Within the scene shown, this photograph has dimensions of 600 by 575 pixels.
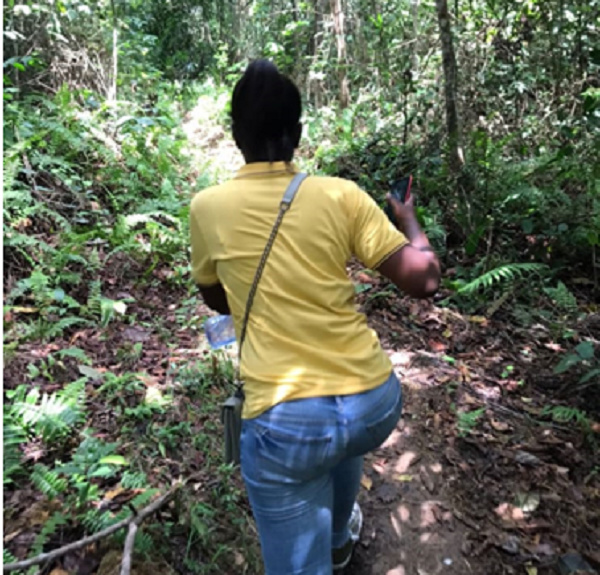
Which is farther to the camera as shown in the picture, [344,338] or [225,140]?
[225,140]

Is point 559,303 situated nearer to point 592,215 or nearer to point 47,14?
point 592,215

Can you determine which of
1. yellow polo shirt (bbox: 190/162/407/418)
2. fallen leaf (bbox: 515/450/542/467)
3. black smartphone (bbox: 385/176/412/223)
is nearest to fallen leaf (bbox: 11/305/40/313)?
yellow polo shirt (bbox: 190/162/407/418)

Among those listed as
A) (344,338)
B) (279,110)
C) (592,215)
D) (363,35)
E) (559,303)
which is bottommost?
(559,303)

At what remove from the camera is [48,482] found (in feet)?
8.93

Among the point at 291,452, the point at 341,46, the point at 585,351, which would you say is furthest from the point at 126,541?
the point at 341,46

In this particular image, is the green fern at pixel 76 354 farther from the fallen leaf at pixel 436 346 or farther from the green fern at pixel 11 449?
the fallen leaf at pixel 436 346

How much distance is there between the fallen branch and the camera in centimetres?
222

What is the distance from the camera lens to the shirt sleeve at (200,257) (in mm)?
1646

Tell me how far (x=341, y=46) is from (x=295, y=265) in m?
10.1

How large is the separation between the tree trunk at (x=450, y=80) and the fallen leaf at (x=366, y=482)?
4.02 meters

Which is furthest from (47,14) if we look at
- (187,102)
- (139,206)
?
(187,102)

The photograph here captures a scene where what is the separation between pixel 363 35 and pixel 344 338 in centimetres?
1062

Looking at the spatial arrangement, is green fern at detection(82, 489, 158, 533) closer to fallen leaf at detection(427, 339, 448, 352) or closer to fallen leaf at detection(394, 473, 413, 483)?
fallen leaf at detection(394, 473, 413, 483)

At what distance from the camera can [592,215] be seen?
17.2 feet
